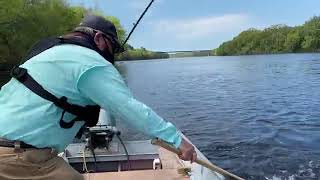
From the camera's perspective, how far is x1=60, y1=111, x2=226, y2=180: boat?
232 inches

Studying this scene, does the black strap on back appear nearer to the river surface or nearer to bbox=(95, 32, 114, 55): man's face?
Result: bbox=(95, 32, 114, 55): man's face

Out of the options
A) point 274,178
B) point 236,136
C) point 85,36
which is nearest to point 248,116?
point 236,136

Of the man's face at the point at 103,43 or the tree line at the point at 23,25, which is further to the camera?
the tree line at the point at 23,25

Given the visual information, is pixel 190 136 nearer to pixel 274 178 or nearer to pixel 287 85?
pixel 274 178

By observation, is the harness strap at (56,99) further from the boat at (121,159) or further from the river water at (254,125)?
the river water at (254,125)

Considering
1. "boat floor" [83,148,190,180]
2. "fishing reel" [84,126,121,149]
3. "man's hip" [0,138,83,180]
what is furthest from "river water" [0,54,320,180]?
"man's hip" [0,138,83,180]

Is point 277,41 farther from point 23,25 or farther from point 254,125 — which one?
point 254,125

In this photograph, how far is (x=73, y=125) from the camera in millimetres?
3064

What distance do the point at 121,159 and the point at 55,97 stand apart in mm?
4134

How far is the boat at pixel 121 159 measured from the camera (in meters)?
5.90

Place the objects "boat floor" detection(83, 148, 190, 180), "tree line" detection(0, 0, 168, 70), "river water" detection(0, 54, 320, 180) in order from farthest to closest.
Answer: "tree line" detection(0, 0, 168, 70)
"river water" detection(0, 54, 320, 180)
"boat floor" detection(83, 148, 190, 180)

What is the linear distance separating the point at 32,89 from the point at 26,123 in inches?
8.1

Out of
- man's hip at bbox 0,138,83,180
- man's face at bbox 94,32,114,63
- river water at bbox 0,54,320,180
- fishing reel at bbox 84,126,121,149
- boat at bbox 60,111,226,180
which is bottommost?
river water at bbox 0,54,320,180

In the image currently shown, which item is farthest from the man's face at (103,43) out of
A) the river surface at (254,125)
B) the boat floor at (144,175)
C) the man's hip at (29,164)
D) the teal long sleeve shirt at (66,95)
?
the river surface at (254,125)
